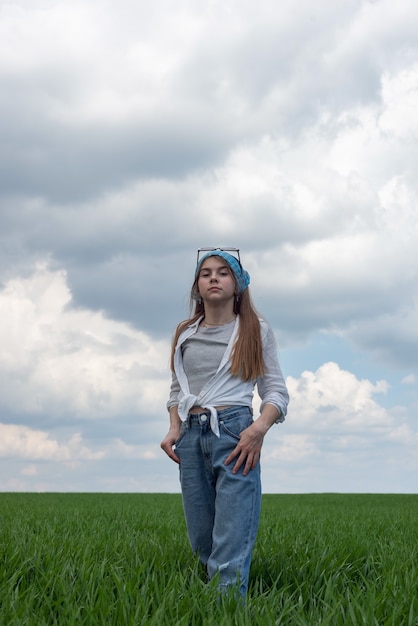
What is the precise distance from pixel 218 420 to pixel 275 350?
1.96ft

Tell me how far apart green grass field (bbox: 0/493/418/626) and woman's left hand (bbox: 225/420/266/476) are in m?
0.64

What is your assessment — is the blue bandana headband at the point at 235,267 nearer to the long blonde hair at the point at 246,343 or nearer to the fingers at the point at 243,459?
the long blonde hair at the point at 246,343

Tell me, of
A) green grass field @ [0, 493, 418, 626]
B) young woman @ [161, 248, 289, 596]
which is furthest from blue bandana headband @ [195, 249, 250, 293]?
green grass field @ [0, 493, 418, 626]

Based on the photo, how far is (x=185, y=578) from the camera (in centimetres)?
410

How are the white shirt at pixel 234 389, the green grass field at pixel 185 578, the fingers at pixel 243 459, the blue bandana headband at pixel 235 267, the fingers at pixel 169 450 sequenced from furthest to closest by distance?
the blue bandana headband at pixel 235 267 < the fingers at pixel 169 450 < the white shirt at pixel 234 389 < the fingers at pixel 243 459 < the green grass field at pixel 185 578

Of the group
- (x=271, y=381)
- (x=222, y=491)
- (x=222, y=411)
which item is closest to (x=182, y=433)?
(x=222, y=411)

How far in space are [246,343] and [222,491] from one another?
819mm

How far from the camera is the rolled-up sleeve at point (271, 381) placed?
13.5ft

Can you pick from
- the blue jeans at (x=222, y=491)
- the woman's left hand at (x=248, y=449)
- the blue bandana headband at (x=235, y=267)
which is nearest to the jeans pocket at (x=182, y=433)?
the blue jeans at (x=222, y=491)

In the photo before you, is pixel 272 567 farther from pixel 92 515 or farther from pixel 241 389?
pixel 92 515

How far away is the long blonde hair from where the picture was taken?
412cm

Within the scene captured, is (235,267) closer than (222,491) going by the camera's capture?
No

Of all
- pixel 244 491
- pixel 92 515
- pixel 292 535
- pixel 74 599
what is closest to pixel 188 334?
pixel 244 491

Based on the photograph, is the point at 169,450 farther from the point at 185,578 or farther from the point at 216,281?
the point at 216,281
